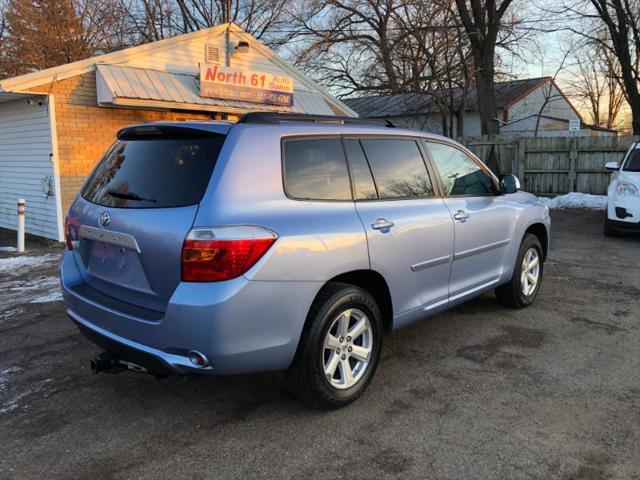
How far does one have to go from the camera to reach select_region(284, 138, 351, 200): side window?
10.4 ft

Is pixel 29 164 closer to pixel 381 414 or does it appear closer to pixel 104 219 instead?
pixel 104 219

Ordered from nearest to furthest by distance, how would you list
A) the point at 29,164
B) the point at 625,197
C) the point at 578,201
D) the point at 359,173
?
the point at 359,173 → the point at 625,197 → the point at 29,164 → the point at 578,201

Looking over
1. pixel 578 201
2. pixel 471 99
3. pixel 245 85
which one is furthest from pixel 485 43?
pixel 245 85

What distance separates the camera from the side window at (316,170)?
317 cm

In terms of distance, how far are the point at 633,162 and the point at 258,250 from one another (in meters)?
9.26

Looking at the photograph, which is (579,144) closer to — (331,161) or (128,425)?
(331,161)

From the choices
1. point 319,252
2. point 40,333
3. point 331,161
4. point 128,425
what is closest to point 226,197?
point 319,252

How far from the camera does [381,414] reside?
10.8 ft

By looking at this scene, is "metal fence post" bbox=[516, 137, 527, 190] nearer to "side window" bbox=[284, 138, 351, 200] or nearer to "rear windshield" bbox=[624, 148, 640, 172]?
"rear windshield" bbox=[624, 148, 640, 172]

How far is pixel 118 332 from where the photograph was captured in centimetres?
303

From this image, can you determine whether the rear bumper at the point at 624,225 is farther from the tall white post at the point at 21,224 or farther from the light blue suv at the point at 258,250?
the tall white post at the point at 21,224

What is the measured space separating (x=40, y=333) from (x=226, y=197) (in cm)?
317

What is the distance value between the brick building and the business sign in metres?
0.02

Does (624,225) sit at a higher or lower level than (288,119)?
lower
